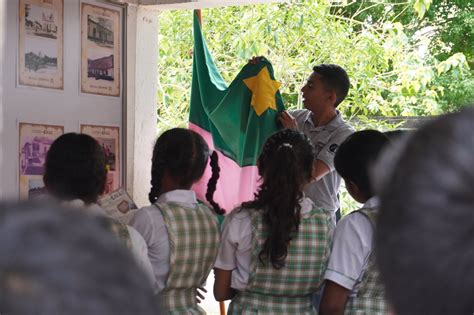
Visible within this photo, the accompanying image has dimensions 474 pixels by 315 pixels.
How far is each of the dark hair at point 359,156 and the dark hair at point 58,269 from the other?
2.50 metres

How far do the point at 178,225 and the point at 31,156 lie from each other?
1.07 meters

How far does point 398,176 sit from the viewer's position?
787 millimetres

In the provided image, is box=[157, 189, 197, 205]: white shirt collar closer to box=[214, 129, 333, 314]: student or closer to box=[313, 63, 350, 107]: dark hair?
box=[214, 129, 333, 314]: student

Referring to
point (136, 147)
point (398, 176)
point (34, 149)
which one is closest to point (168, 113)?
point (136, 147)

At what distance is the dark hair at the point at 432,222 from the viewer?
0.73 m

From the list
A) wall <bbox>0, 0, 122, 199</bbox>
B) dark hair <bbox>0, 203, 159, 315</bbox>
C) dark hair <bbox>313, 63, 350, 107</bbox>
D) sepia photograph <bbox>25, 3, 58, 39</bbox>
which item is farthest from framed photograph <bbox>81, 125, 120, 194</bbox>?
dark hair <bbox>0, 203, 159, 315</bbox>

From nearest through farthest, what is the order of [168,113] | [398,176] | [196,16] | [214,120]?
[398,176] < [214,120] < [196,16] < [168,113]

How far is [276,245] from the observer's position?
3.08 m

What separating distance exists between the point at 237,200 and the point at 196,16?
1223 mm

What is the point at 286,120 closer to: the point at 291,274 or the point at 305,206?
the point at 305,206

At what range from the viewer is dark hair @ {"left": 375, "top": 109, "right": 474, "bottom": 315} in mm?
728

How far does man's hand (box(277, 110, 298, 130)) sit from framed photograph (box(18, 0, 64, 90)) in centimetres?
121

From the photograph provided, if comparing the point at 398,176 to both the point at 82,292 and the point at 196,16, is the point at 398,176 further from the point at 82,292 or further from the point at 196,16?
the point at 196,16

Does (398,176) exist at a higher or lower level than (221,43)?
lower
